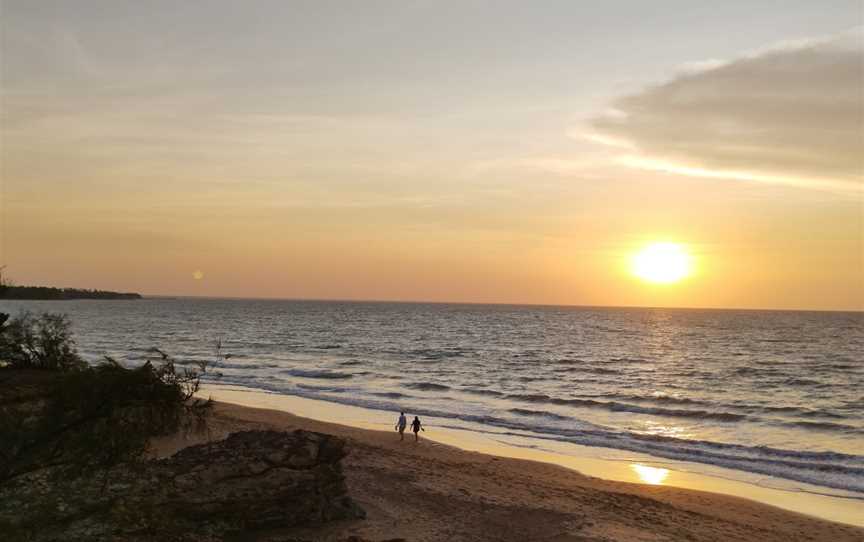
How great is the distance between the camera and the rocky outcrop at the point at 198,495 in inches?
515

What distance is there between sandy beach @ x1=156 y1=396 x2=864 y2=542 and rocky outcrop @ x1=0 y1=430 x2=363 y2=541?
66 centimetres

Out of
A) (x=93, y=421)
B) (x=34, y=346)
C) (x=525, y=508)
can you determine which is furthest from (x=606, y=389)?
(x=93, y=421)

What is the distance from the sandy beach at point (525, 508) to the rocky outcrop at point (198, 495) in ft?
2.15

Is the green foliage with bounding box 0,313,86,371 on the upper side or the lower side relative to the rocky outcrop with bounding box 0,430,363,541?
upper

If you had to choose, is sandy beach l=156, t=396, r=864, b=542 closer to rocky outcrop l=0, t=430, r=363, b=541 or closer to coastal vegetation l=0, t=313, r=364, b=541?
rocky outcrop l=0, t=430, r=363, b=541

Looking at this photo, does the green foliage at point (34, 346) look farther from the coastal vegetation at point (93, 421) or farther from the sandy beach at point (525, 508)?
the coastal vegetation at point (93, 421)

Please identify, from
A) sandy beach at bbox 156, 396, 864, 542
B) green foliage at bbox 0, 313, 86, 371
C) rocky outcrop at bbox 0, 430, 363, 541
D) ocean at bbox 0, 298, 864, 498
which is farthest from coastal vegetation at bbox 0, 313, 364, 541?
green foliage at bbox 0, 313, 86, 371

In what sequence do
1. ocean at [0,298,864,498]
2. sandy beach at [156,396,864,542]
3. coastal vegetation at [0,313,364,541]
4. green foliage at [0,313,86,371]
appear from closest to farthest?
1. coastal vegetation at [0,313,364,541]
2. sandy beach at [156,396,864,542]
3. ocean at [0,298,864,498]
4. green foliage at [0,313,86,371]

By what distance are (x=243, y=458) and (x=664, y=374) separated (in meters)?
49.9

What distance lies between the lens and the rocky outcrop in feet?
42.9

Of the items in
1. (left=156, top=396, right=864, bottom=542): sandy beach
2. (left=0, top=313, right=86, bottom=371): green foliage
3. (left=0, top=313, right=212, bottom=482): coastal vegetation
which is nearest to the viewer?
(left=0, top=313, right=212, bottom=482): coastal vegetation

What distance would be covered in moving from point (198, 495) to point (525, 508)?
9190mm

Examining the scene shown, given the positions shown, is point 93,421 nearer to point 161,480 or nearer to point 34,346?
point 161,480

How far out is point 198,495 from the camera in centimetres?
1399
